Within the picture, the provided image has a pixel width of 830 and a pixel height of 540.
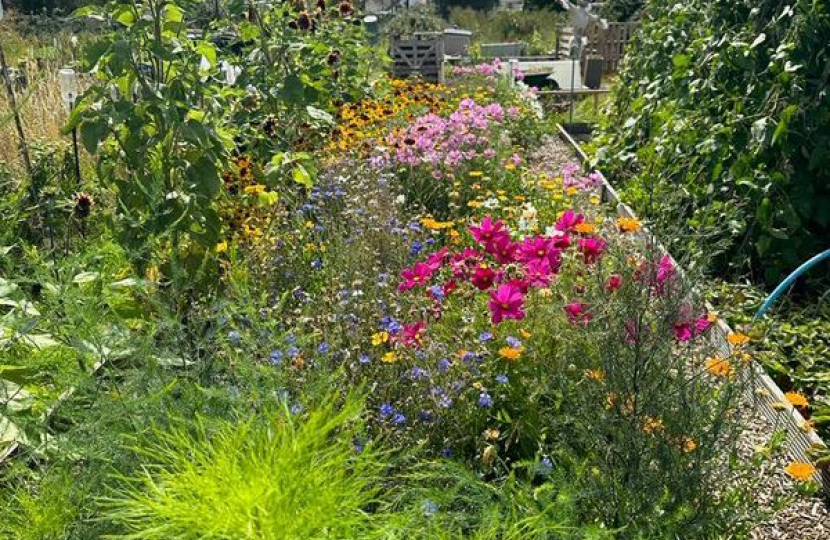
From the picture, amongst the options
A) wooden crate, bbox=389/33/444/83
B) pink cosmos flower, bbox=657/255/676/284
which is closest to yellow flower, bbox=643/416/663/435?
pink cosmos flower, bbox=657/255/676/284

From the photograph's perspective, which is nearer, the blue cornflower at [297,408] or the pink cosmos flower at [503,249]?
the blue cornflower at [297,408]

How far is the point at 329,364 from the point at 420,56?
848 cm

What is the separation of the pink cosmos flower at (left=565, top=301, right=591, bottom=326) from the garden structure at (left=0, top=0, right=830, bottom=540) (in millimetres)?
10

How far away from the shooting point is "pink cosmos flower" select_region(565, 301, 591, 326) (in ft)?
7.54

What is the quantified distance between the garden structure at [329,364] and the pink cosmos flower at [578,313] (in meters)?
0.01

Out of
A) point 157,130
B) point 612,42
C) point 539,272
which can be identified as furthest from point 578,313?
point 612,42

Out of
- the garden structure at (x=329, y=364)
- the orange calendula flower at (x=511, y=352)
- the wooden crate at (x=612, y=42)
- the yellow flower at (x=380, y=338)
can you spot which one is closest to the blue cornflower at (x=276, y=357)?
the garden structure at (x=329, y=364)

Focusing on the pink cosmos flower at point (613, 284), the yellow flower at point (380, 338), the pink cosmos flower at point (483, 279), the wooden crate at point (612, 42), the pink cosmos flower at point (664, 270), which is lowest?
the wooden crate at point (612, 42)

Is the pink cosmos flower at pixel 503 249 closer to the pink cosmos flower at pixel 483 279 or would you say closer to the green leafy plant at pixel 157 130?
the pink cosmos flower at pixel 483 279

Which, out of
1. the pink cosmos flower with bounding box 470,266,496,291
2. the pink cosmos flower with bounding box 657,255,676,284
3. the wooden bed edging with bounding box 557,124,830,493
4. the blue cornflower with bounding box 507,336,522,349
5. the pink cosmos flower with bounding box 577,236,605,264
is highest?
the pink cosmos flower with bounding box 657,255,676,284

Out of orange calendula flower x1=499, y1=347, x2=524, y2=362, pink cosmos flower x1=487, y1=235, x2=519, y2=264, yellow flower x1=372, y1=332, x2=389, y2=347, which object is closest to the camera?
orange calendula flower x1=499, y1=347, x2=524, y2=362

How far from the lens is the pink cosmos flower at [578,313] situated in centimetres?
230

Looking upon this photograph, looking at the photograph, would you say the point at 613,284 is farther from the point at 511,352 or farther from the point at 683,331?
the point at 511,352

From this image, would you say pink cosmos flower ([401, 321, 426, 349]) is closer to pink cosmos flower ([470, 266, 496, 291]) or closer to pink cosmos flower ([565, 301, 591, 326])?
pink cosmos flower ([470, 266, 496, 291])
